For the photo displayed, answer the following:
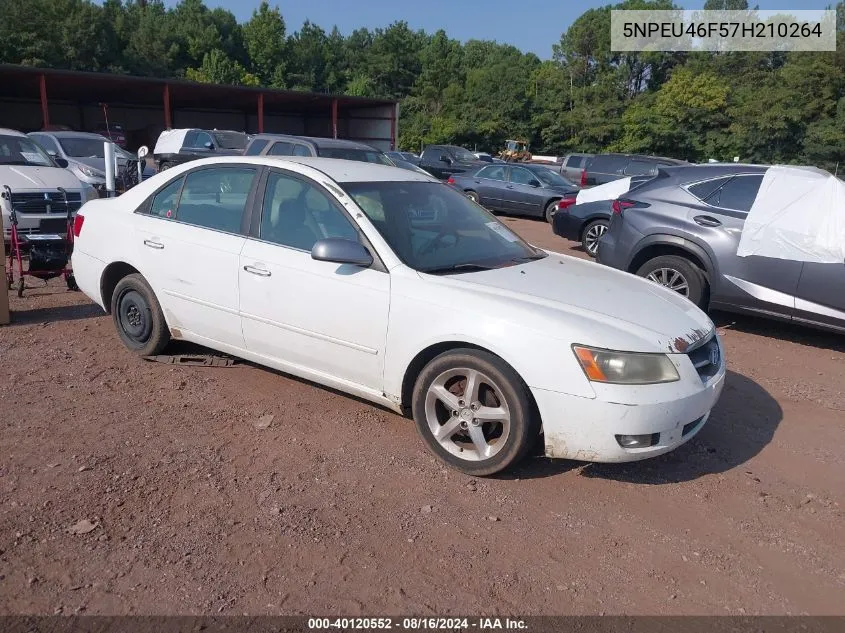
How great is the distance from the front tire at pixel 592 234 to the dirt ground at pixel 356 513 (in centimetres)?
683

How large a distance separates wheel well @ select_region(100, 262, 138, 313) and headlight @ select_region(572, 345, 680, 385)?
3.63 metres

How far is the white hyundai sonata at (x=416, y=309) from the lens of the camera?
3.54 meters

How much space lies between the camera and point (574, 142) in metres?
60.2

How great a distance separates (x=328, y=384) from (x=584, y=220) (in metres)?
8.30

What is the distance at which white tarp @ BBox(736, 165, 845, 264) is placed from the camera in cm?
621

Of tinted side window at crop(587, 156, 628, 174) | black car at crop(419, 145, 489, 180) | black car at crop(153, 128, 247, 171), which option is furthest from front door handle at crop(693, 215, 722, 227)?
black car at crop(153, 128, 247, 171)

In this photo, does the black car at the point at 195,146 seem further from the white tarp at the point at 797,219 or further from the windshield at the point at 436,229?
the windshield at the point at 436,229

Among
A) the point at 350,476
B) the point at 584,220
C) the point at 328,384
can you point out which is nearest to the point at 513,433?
the point at 350,476

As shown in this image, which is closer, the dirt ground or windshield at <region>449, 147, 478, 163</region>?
the dirt ground

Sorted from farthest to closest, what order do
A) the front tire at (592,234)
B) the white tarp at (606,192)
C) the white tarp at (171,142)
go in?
the white tarp at (171,142)
the front tire at (592,234)
the white tarp at (606,192)

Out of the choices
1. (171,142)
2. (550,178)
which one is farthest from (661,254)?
(171,142)

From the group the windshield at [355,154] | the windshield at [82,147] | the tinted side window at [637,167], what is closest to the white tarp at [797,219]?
the windshield at [355,154]

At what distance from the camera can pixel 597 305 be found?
12.7ft

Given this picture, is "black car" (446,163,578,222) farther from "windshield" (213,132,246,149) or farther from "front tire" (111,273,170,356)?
"front tire" (111,273,170,356)
